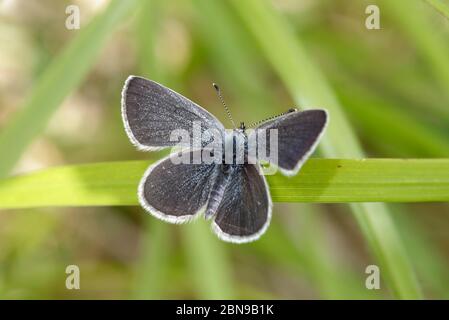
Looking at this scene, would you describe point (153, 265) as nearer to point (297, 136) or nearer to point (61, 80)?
point (61, 80)

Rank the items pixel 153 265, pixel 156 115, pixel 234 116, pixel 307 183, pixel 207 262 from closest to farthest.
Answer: pixel 307 183
pixel 156 115
pixel 207 262
pixel 153 265
pixel 234 116

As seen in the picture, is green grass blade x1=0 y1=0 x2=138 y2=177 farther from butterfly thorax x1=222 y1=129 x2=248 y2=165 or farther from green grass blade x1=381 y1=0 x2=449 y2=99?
green grass blade x1=381 y1=0 x2=449 y2=99

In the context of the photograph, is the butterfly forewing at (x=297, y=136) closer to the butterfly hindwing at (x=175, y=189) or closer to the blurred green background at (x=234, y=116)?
the butterfly hindwing at (x=175, y=189)

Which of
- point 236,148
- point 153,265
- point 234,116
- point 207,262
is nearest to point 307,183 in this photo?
point 236,148

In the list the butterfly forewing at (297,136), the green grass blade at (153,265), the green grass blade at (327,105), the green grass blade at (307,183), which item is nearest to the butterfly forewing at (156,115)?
the green grass blade at (307,183)

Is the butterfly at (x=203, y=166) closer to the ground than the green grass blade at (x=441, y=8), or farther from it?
closer to the ground
